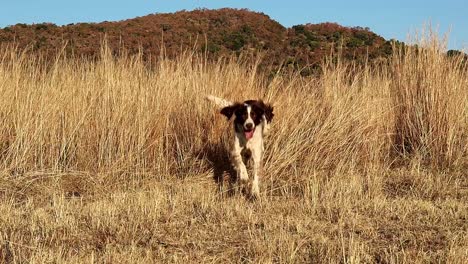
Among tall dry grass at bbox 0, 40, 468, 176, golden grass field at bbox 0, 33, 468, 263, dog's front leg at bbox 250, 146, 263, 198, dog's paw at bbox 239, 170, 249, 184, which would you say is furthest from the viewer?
tall dry grass at bbox 0, 40, 468, 176

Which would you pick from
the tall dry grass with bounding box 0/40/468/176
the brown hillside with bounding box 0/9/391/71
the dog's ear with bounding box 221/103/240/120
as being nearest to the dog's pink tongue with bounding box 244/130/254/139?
the dog's ear with bounding box 221/103/240/120

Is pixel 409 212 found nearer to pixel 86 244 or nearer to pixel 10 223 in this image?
→ pixel 86 244

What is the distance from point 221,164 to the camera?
671cm

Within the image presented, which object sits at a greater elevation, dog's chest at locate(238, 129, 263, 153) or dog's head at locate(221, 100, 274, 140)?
dog's head at locate(221, 100, 274, 140)

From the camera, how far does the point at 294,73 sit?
7.90 meters

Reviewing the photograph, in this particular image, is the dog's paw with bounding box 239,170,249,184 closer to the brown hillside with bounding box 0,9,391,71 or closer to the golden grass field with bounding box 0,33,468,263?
the golden grass field with bounding box 0,33,468,263

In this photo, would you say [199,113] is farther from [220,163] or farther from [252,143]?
[252,143]

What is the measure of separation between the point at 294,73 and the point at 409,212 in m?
3.59

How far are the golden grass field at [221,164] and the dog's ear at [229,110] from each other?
0.50 metres

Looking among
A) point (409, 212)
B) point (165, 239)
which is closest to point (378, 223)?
point (409, 212)

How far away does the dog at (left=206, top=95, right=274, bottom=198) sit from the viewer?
6172 mm

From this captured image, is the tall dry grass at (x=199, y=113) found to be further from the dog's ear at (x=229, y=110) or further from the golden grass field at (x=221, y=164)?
the dog's ear at (x=229, y=110)

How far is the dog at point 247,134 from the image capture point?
20.2 ft

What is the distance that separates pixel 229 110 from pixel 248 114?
311mm
